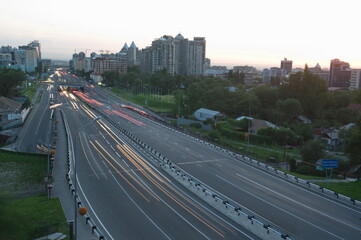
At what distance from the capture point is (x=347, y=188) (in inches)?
987

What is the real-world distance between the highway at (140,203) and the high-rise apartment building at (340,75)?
188 meters

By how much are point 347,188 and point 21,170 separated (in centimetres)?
2997

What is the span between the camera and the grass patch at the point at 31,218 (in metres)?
10.8

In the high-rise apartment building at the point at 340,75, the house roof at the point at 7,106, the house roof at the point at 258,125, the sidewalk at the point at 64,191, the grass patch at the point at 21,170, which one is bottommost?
the grass patch at the point at 21,170

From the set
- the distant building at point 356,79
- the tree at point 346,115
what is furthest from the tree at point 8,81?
the distant building at point 356,79

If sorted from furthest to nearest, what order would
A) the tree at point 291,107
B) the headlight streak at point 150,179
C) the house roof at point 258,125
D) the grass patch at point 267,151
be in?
the tree at point 291,107 → the house roof at point 258,125 → the grass patch at point 267,151 → the headlight streak at point 150,179

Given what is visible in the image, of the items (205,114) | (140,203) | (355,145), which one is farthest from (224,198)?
(205,114)

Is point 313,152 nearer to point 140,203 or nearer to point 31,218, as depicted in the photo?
point 140,203

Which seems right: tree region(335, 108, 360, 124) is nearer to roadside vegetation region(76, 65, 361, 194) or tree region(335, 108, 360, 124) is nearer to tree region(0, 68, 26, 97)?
roadside vegetation region(76, 65, 361, 194)

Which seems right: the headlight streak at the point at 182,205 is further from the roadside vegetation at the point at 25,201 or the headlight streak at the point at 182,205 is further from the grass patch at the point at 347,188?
the grass patch at the point at 347,188

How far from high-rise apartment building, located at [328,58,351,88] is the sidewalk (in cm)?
18938

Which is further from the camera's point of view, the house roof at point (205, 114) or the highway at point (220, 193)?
the house roof at point (205, 114)

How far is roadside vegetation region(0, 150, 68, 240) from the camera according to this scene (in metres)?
11.0

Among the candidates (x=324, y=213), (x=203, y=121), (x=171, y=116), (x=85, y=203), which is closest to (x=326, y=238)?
(x=324, y=213)
